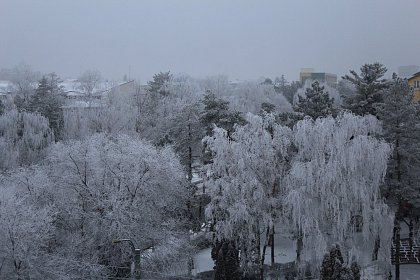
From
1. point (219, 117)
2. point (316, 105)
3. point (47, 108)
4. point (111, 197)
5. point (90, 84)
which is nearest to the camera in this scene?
point (111, 197)

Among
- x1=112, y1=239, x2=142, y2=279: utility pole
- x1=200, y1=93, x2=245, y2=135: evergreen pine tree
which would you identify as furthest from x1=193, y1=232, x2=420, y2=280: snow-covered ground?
x1=200, y1=93, x2=245, y2=135: evergreen pine tree

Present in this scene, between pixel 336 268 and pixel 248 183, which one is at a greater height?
pixel 248 183

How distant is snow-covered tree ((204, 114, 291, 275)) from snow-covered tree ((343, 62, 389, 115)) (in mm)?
5134

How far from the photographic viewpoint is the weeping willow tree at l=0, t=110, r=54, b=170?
33.2 m

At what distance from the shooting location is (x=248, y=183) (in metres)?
19.3

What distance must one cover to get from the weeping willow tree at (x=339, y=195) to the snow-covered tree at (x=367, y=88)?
4387 millimetres

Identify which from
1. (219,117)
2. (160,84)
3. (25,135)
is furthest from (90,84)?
(219,117)

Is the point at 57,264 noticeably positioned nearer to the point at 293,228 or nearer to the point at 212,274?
the point at 212,274

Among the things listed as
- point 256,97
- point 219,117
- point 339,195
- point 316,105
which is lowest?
point 339,195

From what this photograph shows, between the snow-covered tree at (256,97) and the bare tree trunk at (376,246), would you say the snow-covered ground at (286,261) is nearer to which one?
the bare tree trunk at (376,246)

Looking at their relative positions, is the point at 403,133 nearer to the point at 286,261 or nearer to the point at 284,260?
the point at 286,261

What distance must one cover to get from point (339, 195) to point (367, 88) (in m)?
7.07

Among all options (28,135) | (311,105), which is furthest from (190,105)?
(28,135)

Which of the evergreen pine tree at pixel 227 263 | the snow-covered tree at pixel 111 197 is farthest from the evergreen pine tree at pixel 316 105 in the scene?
the evergreen pine tree at pixel 227 263
